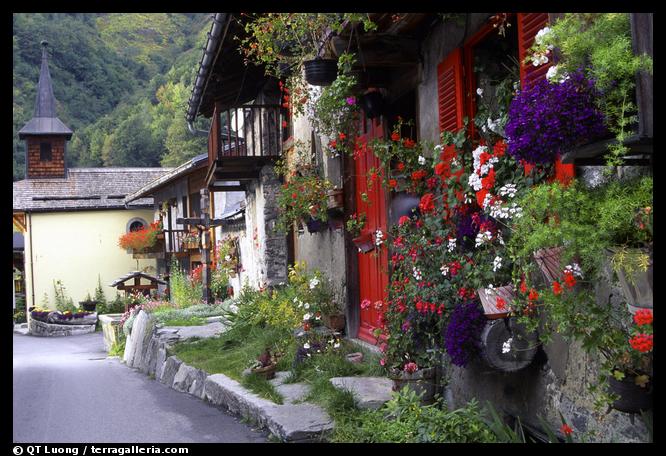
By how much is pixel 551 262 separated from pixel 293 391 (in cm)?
355

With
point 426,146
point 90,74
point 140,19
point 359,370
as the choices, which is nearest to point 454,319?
point 426,146

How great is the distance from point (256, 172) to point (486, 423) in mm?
10482

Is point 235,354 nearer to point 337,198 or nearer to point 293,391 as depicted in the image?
point 337,198

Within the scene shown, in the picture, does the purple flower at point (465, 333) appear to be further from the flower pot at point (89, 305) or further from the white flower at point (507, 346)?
the flower pot at point (89, 305)

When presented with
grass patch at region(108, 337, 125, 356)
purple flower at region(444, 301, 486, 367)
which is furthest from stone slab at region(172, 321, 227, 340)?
purple flower at region(444, 301, 486, 367)

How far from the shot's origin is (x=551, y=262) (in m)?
3.89

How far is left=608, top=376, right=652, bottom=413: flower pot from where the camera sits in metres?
3.44

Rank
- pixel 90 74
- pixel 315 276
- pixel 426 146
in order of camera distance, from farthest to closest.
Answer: pixel 90 74 < pixel 315 276 < pixel 426 146

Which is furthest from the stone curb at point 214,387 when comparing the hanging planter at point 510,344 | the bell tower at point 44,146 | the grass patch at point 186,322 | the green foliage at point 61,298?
the bell tower at point 44,146

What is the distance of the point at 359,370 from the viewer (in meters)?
7.24

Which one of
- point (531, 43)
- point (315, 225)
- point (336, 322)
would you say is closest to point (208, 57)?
point (315, 225)

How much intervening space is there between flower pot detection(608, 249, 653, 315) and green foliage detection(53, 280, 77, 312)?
32.3 metres

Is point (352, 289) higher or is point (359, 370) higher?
point (352, 289)
